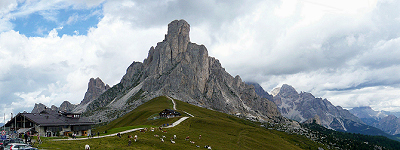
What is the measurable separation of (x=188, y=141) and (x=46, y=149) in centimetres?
3936

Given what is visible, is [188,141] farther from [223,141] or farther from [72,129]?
[72,129]

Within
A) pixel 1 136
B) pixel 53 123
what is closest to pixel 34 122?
pixel 53 123

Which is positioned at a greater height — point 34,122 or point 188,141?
point 34,122

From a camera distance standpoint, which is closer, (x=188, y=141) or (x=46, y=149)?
(x=46, y=149)

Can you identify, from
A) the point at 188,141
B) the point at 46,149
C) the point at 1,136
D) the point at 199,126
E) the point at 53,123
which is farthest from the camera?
the point at 199,126

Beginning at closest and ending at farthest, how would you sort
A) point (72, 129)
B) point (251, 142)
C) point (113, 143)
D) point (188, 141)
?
point (113, 143)
point (188, 141)
point (72, 129)
point (251, 142)

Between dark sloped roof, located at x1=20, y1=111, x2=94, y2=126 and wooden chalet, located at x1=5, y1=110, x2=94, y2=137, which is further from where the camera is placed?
dark sloped roof, located at x1=20, y1=111, x2=94, y2=126

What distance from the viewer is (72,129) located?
89.1m

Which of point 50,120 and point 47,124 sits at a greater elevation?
point 50,120

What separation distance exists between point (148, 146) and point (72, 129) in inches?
1747

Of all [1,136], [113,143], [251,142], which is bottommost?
[251,142]

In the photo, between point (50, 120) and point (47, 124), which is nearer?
point (47, 124)

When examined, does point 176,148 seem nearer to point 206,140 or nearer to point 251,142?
point 206,140

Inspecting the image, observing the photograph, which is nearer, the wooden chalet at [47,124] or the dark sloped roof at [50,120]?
the wooden chalet at [47,124]
